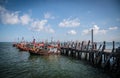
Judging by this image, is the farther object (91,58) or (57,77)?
(91,58)

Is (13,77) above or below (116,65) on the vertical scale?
below

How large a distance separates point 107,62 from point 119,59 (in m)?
2.45

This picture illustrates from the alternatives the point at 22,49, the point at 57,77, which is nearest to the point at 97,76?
the point at 57,77

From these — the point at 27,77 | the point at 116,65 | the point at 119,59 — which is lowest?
the point at 27,77

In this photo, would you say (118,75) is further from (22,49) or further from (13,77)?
(22,49)

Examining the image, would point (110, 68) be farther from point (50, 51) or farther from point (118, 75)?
point (50, 51)

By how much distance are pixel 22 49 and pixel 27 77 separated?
4046 centimetres

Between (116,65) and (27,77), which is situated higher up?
(116,65)

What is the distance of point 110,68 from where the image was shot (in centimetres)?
1802

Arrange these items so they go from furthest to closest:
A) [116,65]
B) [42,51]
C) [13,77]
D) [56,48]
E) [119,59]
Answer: [56,48], [42,51], [116,65], [119,59], [13,77]

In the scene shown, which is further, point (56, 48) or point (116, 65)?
point (56, 48)

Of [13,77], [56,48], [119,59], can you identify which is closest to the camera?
[13,77]

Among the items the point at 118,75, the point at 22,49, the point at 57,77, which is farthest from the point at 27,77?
the point at 22,49

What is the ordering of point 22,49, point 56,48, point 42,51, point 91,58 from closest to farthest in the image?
1. point 91,58
2. point 42,51
3. point 56,48
4. point 22,49
